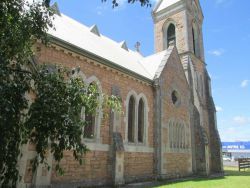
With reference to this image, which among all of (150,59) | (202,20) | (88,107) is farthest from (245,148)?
(88,107)

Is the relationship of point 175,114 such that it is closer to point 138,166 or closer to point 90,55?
point 138,166

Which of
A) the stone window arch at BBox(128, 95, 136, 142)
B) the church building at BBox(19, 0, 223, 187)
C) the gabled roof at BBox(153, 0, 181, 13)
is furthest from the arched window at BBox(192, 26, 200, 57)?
the stone window arch at BBox(128, 95, 136, 142)

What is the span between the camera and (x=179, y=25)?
25.6m

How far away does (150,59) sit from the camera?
67.9 ft

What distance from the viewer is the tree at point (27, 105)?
10.4 feet

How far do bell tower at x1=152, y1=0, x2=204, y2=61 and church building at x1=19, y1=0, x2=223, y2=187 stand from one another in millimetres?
230

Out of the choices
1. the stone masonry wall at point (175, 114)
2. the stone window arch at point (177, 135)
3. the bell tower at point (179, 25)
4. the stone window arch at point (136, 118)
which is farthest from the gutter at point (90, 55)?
the bell tower at point (179, 25)

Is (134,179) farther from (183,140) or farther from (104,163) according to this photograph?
(183,140)

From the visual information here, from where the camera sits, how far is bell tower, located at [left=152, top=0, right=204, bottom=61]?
25.0m

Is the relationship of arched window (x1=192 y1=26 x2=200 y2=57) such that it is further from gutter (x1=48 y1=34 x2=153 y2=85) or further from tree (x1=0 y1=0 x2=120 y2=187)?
tree (x1=0 y1=0 x2=120 y2=187)

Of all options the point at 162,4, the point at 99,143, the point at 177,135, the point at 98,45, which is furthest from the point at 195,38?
the point at 99,143

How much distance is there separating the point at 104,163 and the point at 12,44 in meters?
9.10

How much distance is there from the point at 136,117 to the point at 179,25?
14970 millimetres

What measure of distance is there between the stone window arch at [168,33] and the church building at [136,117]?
1544 millimetres
